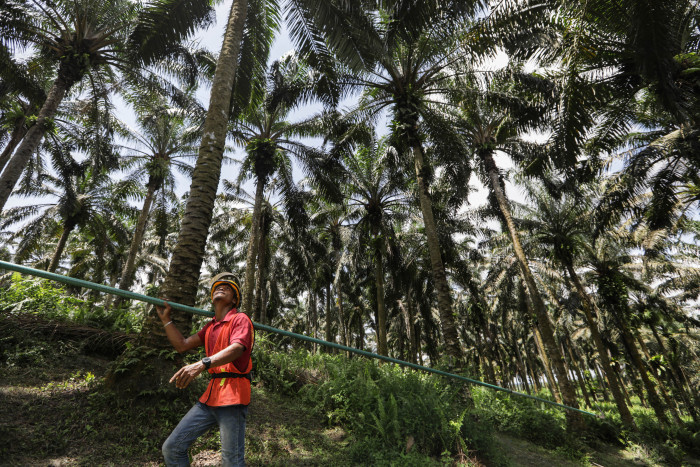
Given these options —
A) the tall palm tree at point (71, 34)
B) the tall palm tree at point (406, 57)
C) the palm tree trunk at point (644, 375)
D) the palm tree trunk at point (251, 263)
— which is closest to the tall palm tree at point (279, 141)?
the palm tree trunk at point (251, 263)

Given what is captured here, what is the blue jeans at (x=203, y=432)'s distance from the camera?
2.36 m

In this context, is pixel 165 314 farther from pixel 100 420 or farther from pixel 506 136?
pixel 506 136

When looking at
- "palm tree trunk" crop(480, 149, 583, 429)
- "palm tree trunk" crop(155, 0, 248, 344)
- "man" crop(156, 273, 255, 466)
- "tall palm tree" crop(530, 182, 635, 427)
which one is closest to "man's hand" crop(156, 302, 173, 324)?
"man" crop(156, 273, 255, 466)

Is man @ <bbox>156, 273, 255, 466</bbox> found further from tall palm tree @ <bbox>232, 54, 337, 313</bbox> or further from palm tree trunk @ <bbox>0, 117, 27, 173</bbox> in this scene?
palm tree trunk @ <bbox>0, 117, 27, 173</bbox>

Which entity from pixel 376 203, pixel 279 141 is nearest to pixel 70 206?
pixel 279 141

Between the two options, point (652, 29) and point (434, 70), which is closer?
point (652, 29)

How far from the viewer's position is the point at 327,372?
7988 millimetres

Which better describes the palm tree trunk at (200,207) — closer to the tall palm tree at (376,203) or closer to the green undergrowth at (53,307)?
the green undergrowth at (53,307)

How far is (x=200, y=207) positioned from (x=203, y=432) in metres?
3.47

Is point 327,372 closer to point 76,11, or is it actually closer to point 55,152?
point 76,11

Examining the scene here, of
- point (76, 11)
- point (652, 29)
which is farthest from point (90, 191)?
point (652, 29)

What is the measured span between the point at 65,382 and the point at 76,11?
42.1 feet

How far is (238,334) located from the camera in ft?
8.16

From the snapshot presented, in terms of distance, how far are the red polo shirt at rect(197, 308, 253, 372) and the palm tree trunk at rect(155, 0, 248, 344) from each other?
1.90 m
